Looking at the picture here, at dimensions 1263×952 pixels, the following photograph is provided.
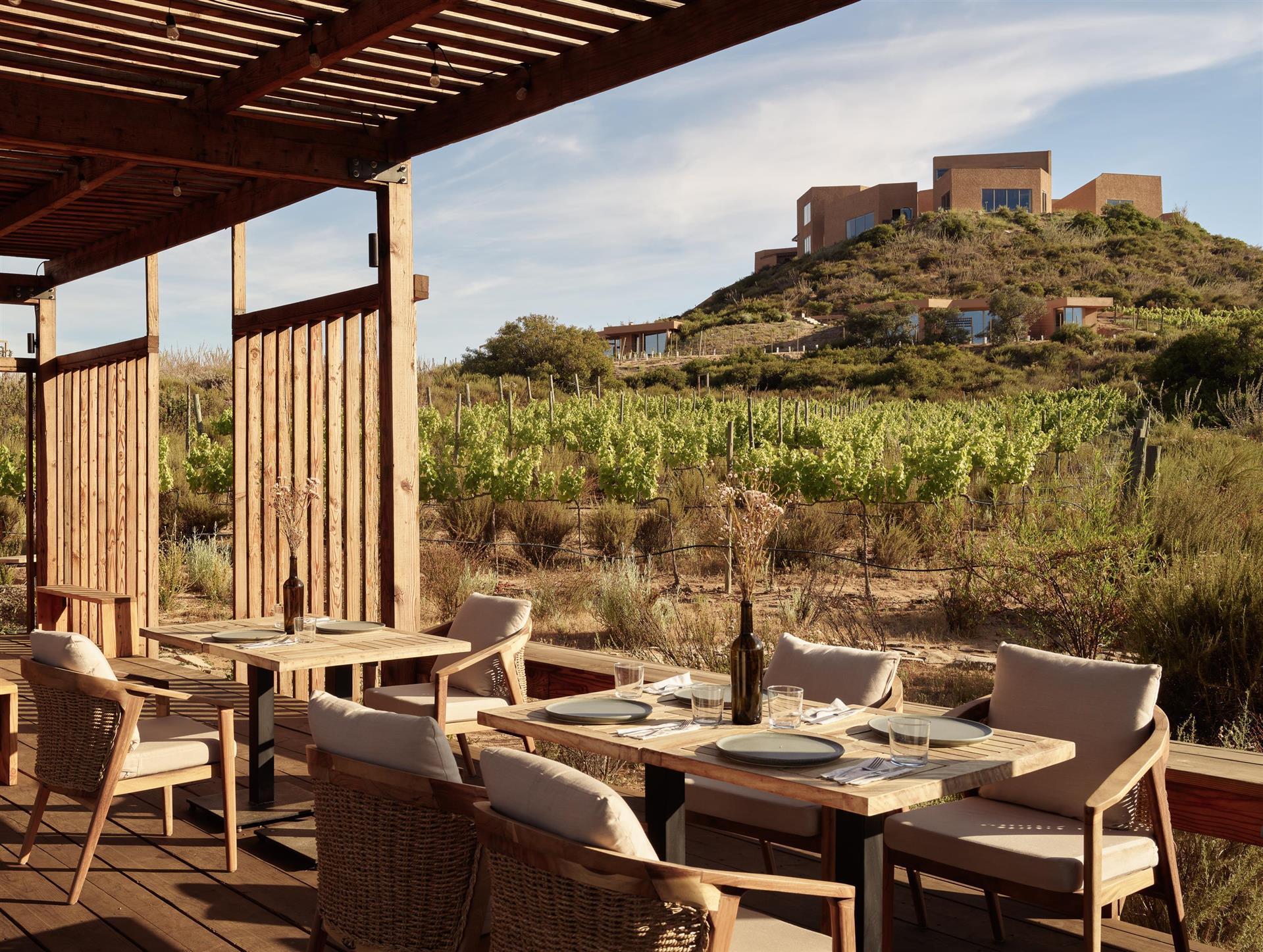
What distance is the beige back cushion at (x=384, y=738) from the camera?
2412mm

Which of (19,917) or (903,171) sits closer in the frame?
(19,917)

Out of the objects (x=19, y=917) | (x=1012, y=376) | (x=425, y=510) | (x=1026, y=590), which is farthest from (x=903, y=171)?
(x=19, y=917)

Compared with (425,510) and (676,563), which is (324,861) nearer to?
(676,563)

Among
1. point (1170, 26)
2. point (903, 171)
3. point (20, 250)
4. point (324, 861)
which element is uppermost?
point (903, 171)

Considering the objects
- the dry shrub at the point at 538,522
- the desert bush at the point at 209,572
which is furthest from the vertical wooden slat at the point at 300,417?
the dry shrub at the point at 538,522

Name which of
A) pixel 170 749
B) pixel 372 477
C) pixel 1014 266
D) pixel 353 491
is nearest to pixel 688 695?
pixel 170 749

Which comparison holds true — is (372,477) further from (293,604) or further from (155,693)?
(155,693)

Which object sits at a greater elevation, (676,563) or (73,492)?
(73,492)

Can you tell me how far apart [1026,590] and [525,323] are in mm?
29057

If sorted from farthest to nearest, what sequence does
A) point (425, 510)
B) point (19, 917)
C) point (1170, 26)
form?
1. point (1170, 26)
2. point (425, 510)
3. point (19, 917)

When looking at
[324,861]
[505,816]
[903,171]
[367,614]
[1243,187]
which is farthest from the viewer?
[903,171]

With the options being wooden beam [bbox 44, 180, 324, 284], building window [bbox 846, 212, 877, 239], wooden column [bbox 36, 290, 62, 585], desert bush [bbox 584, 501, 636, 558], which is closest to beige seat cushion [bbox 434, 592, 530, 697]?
wooden beam [bbox 44, 180, 324, 284]

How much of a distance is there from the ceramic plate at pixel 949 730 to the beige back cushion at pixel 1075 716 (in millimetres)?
317

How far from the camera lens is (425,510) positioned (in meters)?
13.8
